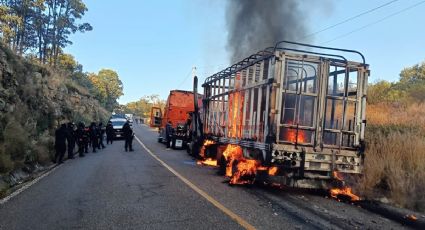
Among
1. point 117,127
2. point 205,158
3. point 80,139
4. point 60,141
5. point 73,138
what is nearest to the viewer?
point 205,158

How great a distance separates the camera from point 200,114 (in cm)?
1571

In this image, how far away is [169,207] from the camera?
6.83 meters

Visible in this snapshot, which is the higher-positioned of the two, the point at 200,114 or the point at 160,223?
the point at 200,114

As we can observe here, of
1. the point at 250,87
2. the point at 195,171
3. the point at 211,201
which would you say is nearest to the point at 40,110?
the point at 195,171

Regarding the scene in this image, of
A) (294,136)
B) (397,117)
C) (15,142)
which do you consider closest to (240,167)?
(294,136)

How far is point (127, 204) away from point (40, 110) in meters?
13.9

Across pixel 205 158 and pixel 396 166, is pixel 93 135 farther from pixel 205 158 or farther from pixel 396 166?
pixel 396 166

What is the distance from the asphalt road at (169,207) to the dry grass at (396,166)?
1.51 metres

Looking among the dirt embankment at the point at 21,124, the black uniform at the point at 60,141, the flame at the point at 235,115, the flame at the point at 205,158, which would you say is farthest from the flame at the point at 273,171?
the black uniform at the point at 60,141

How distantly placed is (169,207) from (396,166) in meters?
5.90

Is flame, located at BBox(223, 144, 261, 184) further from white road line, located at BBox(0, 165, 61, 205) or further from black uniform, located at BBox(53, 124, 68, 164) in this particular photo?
black uniform, located at BBox(53, 124, 68, 164)

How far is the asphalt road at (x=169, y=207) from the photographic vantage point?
230 inches

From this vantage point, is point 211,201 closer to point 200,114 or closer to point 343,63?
point 343,63

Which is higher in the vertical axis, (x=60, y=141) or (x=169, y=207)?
(x=60, y=141)
